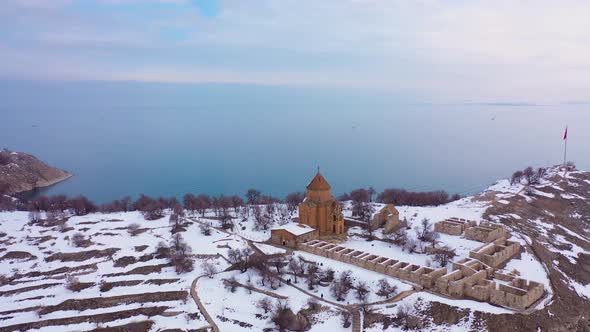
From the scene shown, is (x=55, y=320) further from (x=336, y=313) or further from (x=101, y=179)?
(x=101, y=179)

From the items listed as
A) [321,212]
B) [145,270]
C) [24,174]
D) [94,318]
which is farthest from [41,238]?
[24,174]

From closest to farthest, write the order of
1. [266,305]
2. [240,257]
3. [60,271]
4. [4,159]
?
[266,305] < [240,257] < [60,271] < [4,159]

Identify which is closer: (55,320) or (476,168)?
(55,320)

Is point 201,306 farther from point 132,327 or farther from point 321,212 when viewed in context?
point 321,212

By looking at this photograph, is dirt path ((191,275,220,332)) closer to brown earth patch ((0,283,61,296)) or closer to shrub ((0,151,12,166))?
brown earth patch ((0,283,61,296))

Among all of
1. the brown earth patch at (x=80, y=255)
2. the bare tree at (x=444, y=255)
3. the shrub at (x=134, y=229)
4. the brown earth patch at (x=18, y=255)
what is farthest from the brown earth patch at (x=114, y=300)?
the bare tree at (x=444, y=255)

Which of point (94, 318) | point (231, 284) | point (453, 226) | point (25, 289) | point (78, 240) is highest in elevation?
point (453, 226)

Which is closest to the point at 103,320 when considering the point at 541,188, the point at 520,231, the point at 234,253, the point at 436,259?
the point at 234,253
